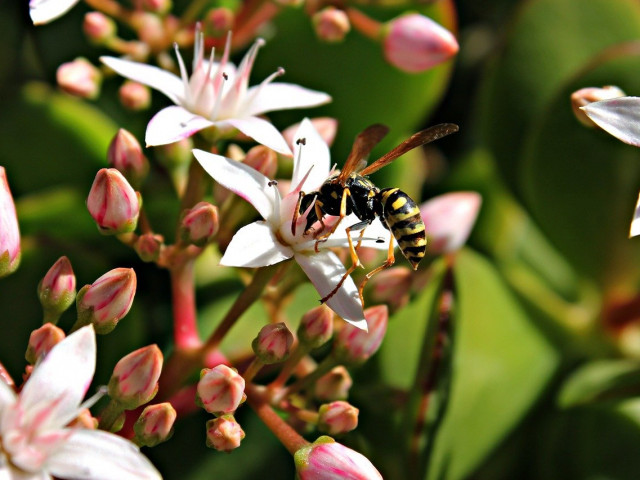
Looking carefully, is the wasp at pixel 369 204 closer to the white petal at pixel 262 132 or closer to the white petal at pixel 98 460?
the white petal at pixel 262 132

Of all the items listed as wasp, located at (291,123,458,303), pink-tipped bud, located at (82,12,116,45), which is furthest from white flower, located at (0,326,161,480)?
pink-tipped bud, located at (82,12,116,45)

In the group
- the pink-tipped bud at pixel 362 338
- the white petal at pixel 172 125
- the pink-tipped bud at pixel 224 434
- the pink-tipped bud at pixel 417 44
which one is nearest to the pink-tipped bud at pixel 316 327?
the pink-tipped bud at pixel 362 338

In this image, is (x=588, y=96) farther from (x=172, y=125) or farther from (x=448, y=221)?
(x=172, y=125)

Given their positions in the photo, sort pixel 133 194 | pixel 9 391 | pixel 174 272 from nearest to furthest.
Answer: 1. pixel 9 391
2. pixel 133 194
3. pixel 174 272

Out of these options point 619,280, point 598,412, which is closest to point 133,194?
point 598,412

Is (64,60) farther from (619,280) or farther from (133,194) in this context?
(619,280)

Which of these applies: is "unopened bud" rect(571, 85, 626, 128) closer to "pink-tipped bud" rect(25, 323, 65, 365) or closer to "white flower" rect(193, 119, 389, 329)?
"white flower" rect(193, 119, 389, 329)

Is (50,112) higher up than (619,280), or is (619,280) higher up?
(50,112)
